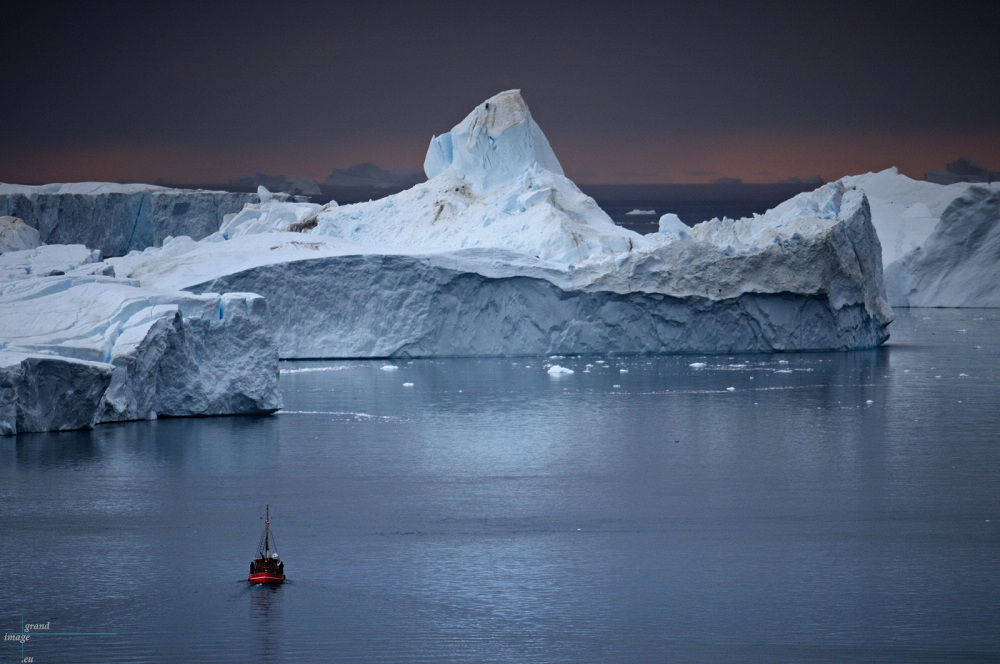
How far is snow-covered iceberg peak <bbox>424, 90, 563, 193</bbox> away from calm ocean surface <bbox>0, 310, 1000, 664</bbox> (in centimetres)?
948

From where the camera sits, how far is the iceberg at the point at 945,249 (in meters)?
30.2

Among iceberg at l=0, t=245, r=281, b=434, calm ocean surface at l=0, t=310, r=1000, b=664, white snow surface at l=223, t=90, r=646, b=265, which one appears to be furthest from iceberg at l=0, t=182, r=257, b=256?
calm ocean surface at l=0, t=310, r=1000, b=664

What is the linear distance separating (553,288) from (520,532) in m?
11.4

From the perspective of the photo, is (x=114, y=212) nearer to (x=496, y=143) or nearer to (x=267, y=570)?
(x=496, y=143)

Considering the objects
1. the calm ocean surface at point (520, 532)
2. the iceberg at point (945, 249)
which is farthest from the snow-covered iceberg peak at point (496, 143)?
the iceberg at point (945, 249)

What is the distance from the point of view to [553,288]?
2020 centimetres

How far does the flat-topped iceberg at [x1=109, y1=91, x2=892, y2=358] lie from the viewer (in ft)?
65.3

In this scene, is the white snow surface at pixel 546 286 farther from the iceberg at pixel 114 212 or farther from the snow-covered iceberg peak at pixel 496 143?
the iceberg at pixel 114 212

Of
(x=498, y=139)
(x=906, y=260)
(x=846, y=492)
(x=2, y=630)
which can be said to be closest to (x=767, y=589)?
(x=846, y=492)

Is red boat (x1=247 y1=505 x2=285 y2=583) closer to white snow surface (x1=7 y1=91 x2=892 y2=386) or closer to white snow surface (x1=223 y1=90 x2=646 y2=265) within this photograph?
white snow surface (x1=7 y1=91 x2=892 y2=386)

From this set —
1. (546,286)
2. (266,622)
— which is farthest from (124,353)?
(546,286)

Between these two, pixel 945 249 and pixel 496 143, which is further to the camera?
pixel 945 249

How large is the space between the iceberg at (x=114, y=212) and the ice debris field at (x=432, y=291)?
3.78 metres

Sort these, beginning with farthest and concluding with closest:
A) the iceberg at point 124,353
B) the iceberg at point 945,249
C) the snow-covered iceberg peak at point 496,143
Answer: the iceberg at point 945,249
the snow-covered iceberg peak at point 496,143
the iceberg at point 124,353
